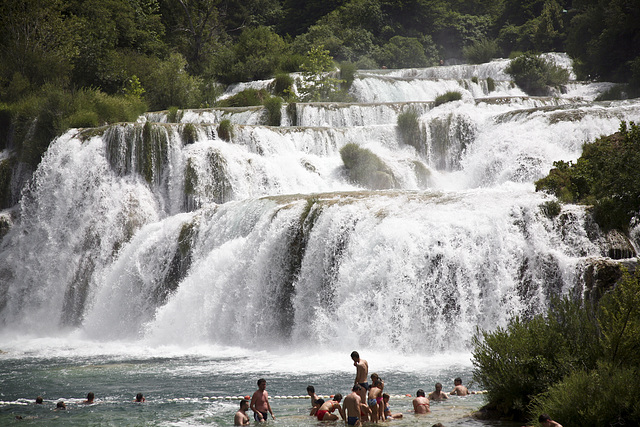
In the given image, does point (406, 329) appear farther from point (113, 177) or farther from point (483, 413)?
point (113, 177)

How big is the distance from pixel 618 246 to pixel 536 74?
842 inches

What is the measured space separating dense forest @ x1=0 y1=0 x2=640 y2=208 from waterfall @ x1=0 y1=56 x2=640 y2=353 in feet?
11.1

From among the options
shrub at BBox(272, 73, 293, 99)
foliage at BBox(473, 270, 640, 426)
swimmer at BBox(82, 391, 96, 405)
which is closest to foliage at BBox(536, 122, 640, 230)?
foliage at BBox(473, 270, 640, 426)

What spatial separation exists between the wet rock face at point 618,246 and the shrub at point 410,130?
37.0 feet

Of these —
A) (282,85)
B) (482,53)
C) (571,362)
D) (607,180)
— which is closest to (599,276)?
(607,180)

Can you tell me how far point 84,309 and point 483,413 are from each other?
14488mm

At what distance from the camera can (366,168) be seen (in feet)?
74.9

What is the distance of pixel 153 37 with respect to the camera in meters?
38.0

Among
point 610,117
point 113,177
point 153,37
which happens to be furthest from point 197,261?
point 153,37

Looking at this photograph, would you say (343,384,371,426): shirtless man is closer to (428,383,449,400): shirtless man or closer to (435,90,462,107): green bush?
(428,383,449,400): shirtless man

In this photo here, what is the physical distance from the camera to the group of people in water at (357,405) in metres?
8.99

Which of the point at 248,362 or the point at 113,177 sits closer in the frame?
the point at 248,362

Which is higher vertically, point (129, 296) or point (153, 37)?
point (153, 37)

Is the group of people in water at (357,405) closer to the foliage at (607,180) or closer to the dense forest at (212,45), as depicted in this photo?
the foliage at (607,180)
